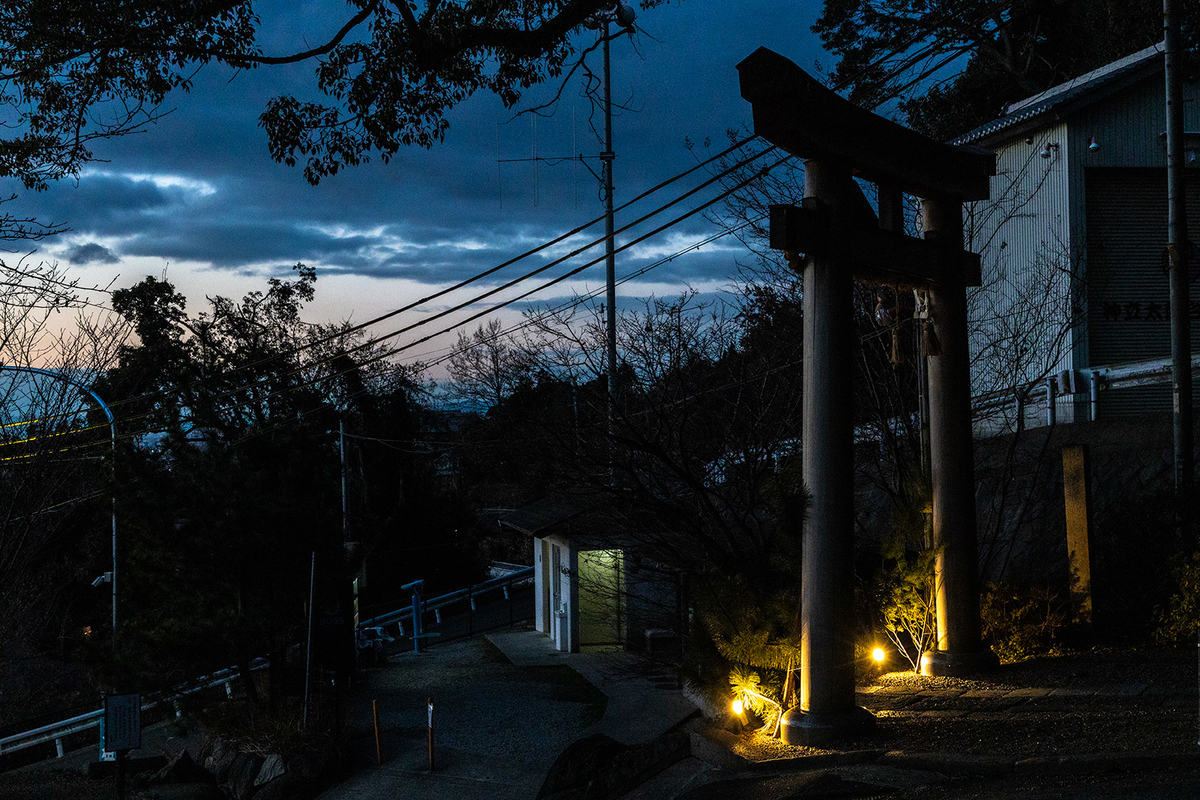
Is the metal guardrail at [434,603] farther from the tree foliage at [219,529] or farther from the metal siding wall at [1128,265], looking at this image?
the metal siding wall at [1128,265]

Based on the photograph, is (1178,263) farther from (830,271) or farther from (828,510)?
(828,510)

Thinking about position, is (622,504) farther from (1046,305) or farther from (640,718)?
(1046,305)

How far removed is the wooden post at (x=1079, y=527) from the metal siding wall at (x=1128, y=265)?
7572 mm

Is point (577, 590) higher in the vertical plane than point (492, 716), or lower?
higher

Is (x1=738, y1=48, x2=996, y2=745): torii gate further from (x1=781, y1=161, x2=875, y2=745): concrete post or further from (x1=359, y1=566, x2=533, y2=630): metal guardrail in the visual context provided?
(x1=359, y1=566, x2=533, y2=630): metal guardrail

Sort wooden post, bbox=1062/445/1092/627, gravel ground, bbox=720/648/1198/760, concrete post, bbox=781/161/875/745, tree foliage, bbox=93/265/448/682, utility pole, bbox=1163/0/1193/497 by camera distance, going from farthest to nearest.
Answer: tree foliage, bbox=93/265/448/682, utility pole, bbox=1163/0/1193/497, wooden post, bbox=1062/445/1092/627, concrete post, bbox=781/161/875/745, gravel ground, bbox=720/648/1198/760

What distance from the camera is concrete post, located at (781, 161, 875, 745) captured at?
8172mm

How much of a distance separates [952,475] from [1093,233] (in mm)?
9873

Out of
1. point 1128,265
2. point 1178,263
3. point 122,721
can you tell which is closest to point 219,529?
point 122,721

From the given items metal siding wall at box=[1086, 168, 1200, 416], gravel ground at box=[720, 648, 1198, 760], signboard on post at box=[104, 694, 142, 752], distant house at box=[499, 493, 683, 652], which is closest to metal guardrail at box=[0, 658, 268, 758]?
signboard on post at box=[104, 694, 142, 752]

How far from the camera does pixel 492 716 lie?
15234 mm

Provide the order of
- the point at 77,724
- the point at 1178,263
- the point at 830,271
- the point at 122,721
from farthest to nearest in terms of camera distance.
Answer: the point at 77,724
the point at 122,721
the point at 1178,263
the point at 830,271

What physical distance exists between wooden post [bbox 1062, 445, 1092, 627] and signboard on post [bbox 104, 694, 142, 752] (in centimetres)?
1156

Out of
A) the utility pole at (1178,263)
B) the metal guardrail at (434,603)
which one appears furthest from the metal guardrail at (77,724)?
the utility pole at (1178,263)
